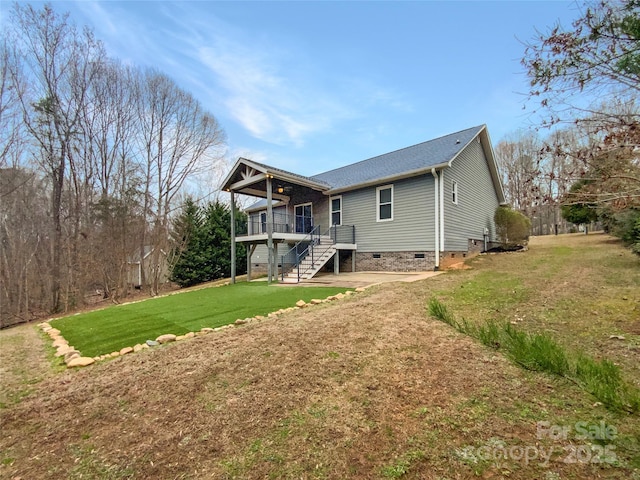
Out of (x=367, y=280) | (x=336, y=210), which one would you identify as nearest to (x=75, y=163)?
(x=336, y=210)

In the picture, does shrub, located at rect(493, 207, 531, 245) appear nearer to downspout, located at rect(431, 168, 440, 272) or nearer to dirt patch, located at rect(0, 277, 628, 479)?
downspout, located at rect(431, 168, 440, 272)

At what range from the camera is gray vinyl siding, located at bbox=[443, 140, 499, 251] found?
11836 mm

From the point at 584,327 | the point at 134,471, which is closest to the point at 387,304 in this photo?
the point at 584,327

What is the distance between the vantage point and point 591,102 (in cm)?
294

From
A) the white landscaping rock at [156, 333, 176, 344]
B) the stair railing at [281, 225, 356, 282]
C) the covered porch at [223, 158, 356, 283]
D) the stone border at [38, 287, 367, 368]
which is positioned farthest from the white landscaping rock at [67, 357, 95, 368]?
the stair railing at [281, 225, 356, 282]

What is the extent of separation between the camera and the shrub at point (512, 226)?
1605 centimetres

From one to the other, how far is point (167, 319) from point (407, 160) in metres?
11.0

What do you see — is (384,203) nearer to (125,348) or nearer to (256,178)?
(256,178)

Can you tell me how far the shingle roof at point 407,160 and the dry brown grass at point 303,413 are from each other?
27.9 feet

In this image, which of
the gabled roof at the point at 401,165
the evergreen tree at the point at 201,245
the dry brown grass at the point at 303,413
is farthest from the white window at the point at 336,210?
the dry brown grass at the point at 303,413

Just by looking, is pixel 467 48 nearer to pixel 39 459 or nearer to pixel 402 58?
pixel 402 58

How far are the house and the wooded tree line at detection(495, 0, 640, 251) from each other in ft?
25.8

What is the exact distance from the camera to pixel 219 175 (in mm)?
24469

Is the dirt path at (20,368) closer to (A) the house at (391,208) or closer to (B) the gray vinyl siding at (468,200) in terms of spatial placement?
(A) the house at (391,208)
